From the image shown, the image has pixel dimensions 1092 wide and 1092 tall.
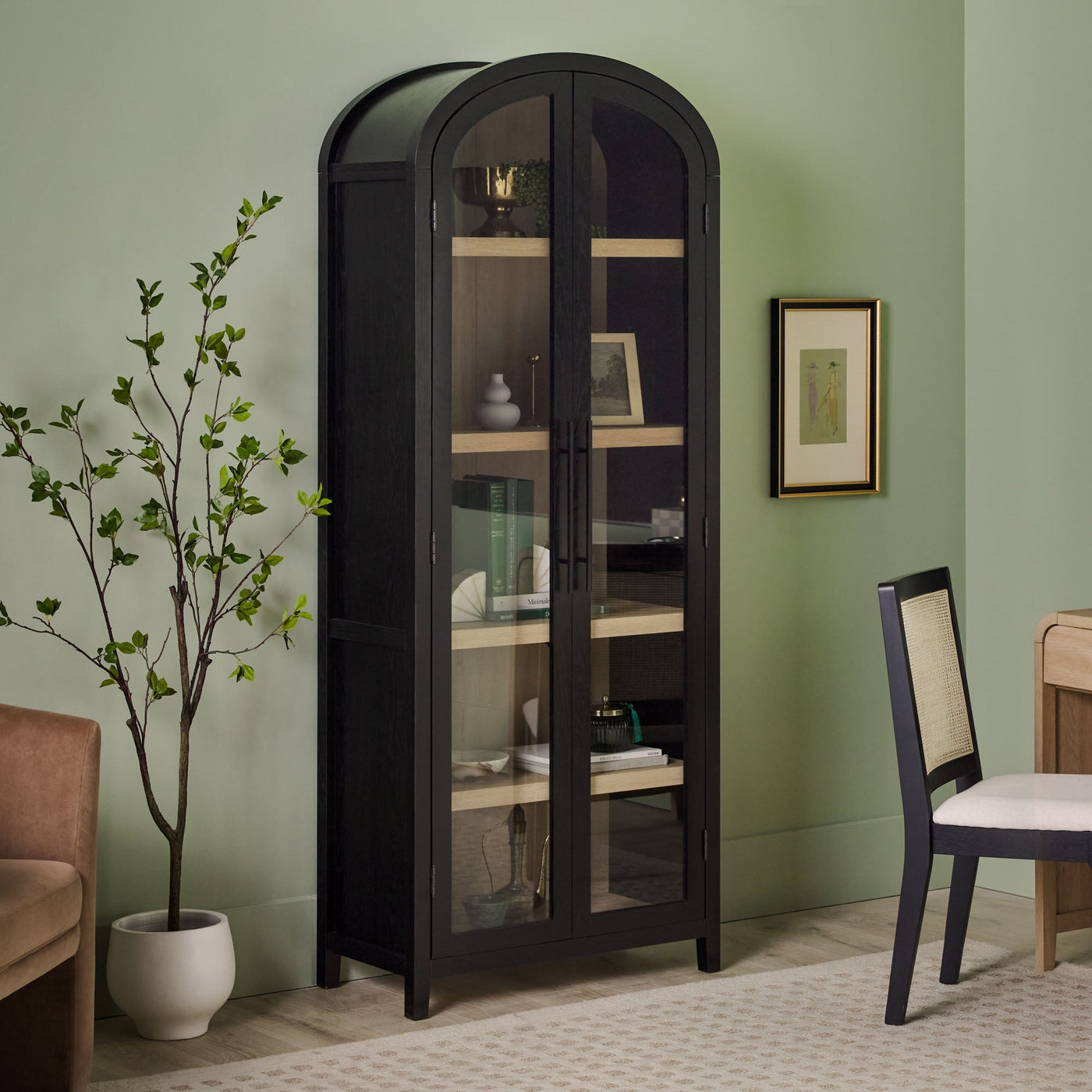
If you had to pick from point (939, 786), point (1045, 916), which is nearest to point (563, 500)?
point (939, 786)

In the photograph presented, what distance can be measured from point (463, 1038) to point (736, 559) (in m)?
1.39

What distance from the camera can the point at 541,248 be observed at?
127 inches

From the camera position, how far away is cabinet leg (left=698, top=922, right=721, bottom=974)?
3.51 meters

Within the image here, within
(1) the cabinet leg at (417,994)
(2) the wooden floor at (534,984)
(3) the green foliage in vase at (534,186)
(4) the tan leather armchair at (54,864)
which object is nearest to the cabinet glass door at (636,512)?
(3) the green foliage in vase at (534,186)

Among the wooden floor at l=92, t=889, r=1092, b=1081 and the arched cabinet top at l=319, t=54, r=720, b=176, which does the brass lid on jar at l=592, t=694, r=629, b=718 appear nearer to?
the wooden floor at l=92, t=889, r=1092, b=1081

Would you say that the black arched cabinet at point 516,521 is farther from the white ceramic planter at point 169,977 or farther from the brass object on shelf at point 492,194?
the white ceramic planter at point 169,977

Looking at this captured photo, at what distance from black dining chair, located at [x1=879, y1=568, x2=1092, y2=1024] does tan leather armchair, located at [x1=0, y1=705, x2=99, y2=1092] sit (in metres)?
1.52

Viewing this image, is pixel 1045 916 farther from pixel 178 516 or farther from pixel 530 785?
pixel 178 516

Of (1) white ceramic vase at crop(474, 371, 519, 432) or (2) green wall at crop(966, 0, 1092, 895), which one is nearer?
(1) white ceramic vase at crop(474, 371, 519, 432)

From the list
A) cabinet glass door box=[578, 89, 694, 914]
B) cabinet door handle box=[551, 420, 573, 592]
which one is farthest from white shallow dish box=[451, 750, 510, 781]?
cabinet door handle box=[551, 420, 573, 592]

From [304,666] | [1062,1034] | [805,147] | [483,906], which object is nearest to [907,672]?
[1062,1034]

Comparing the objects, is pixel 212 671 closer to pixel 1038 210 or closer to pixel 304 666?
pixel 304 666

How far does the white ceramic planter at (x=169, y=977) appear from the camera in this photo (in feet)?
9.92

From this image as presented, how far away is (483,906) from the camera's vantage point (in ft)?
10.7
